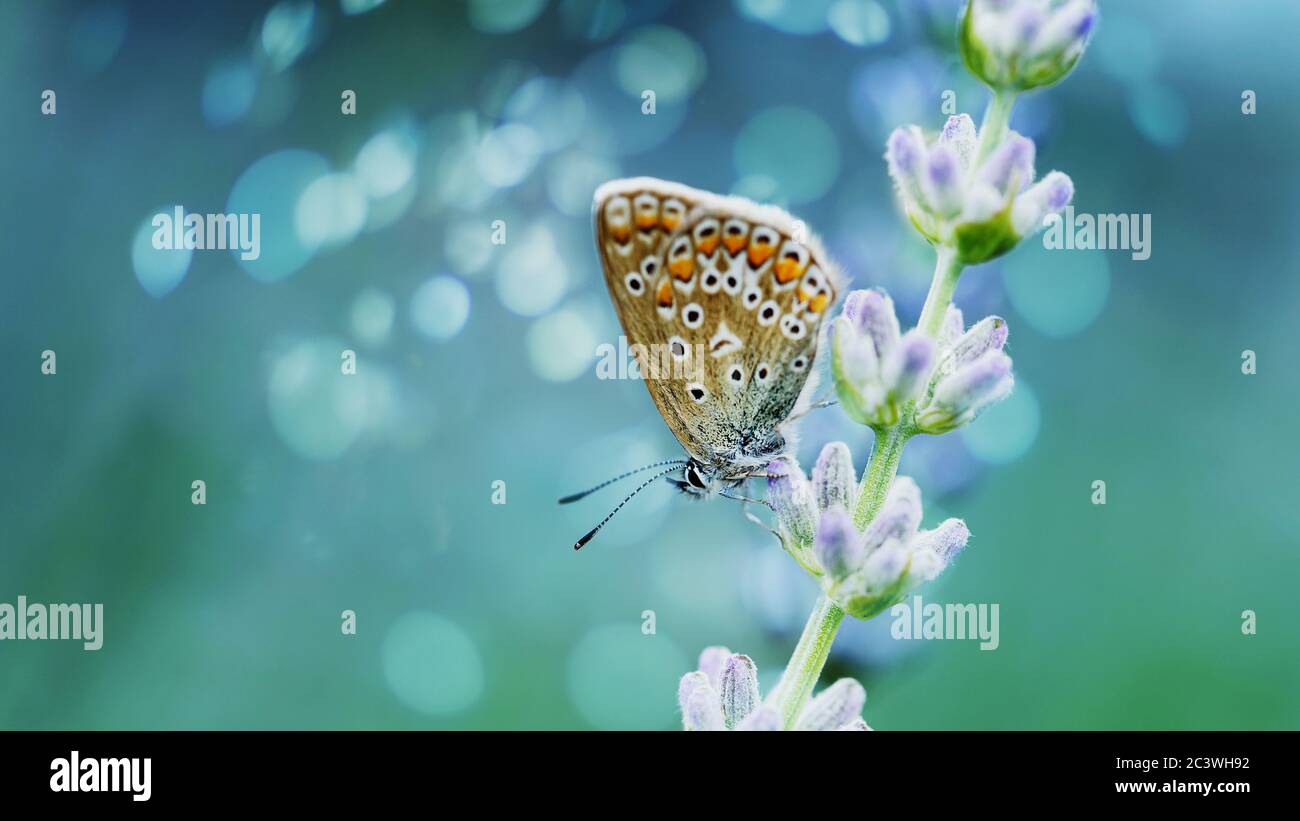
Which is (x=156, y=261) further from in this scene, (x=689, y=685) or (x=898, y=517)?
(x=898, y=517)

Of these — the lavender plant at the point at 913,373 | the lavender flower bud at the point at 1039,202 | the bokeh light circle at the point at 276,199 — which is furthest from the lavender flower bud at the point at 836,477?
the bokeh light circle at the point at 276,199

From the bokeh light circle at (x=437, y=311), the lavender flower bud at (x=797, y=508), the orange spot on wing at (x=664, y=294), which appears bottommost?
the lavender flower bud at (x=797, y=508)

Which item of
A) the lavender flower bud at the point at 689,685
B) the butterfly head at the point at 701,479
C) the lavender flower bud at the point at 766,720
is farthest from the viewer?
the butterfly head at the point at 701,479

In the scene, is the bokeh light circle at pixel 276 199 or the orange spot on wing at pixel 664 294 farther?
the bokeh light circle at pixel 276 199

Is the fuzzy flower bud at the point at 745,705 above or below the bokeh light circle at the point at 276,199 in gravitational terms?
below

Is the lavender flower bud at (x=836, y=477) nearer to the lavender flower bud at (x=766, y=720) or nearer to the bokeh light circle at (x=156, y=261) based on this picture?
the lavender flower bud at (x=766, y=720)

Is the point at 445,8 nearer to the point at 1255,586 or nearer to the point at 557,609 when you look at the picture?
the point at 557,609
